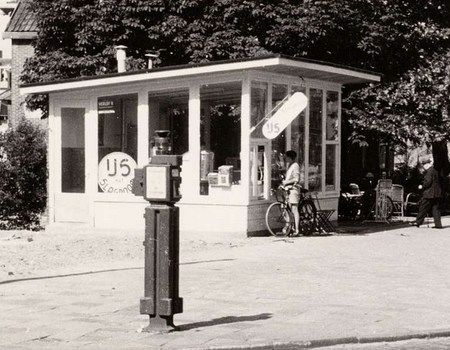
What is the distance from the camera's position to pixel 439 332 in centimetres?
818

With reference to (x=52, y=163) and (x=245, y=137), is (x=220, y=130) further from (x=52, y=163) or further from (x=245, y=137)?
(x=52, y=163)

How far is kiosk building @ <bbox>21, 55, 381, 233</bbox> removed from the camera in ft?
60.6

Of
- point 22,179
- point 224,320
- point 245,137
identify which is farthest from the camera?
point 22,179

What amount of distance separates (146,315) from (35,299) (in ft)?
5.40

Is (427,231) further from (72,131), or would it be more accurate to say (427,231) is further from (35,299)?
(35,299)

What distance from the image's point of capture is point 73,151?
69.8 ft

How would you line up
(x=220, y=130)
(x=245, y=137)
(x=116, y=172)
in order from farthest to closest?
1. (x=116, y=172)
2. (x=220, y=130)
3. (x=245, y=137)

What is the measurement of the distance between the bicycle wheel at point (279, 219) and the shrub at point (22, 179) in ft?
24.4

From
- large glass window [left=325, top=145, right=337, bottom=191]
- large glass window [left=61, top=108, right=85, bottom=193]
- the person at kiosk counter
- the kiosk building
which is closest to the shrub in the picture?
the kiosk building

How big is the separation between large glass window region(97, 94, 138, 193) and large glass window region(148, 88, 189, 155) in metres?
0.47

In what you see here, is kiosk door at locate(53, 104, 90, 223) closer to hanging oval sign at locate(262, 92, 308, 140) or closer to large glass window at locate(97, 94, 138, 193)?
large glass window at locate(97, 94, 138, 193)

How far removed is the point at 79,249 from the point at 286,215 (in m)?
4.80

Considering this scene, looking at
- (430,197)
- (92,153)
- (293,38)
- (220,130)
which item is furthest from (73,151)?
(293,38)

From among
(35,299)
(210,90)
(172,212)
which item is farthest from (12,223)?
(172,212)
